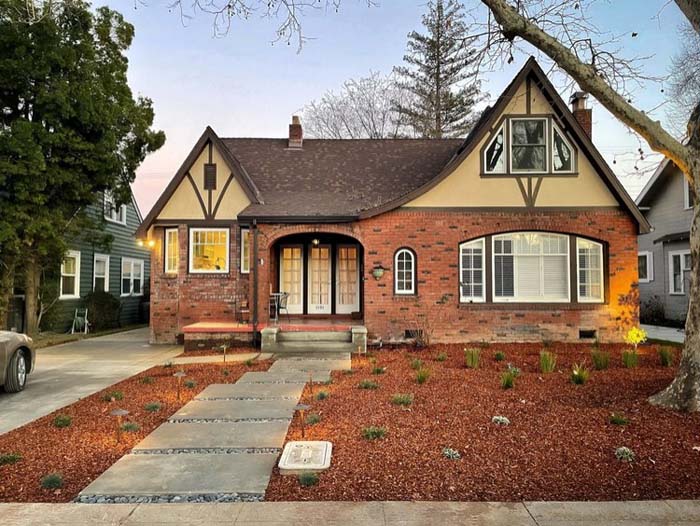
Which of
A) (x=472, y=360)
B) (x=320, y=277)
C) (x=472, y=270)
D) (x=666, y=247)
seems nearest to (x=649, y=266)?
(x=666, y=247)

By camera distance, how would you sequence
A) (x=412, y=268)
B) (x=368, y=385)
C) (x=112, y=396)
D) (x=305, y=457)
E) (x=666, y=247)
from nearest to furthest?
1. (x=305, y=457)
2. (x=112, y=396)
3. (x=368, y=385)
4. (x=412, y=268)
5. (x=666, y=247)

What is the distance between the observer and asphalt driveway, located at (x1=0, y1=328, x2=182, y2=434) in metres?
6.57

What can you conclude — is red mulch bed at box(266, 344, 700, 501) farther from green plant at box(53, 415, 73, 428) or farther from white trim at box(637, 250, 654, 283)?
white trim at box(637, 250, 654, 283)

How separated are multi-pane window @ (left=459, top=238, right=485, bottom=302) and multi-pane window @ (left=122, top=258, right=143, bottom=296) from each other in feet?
50.1

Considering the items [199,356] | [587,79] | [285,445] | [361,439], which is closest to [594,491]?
[361,439]

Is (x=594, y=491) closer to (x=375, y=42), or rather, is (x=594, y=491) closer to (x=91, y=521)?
(x=91, y=521)

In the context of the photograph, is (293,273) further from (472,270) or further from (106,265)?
(106,265)

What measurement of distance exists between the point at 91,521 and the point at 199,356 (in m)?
7.57

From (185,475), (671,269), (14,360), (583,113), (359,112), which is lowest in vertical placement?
(185,475)

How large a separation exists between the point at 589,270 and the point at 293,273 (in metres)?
8.07

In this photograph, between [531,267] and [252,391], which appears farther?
[531,267]

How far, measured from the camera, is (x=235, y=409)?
6.18m

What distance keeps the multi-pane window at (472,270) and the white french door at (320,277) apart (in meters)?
4.13

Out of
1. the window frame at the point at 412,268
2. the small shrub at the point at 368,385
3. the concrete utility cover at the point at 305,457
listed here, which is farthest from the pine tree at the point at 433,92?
the concrete utility cover at the point at 305,457
